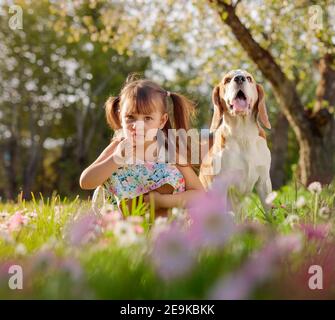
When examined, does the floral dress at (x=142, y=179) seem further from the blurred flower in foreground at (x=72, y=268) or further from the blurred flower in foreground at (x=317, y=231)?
the blurred flower in foreground at (x=72, y=268)

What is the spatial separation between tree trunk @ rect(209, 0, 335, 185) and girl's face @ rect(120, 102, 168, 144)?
6.31 m

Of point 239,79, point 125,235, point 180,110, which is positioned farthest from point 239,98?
point 125,235

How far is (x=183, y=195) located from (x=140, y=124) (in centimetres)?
63

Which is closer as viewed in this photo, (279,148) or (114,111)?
(114,111)

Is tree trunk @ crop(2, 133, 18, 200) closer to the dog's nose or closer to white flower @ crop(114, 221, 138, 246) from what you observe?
the dog's nose

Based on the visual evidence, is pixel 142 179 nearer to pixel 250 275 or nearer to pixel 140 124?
pixel 140 124

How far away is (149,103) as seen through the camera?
452 cm

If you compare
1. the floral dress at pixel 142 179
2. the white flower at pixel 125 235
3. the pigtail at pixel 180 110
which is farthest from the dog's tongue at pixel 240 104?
the white flower at pixel 125 235

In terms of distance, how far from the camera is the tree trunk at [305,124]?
1071 centimetres

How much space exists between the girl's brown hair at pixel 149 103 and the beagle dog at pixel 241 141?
311 millimetres
